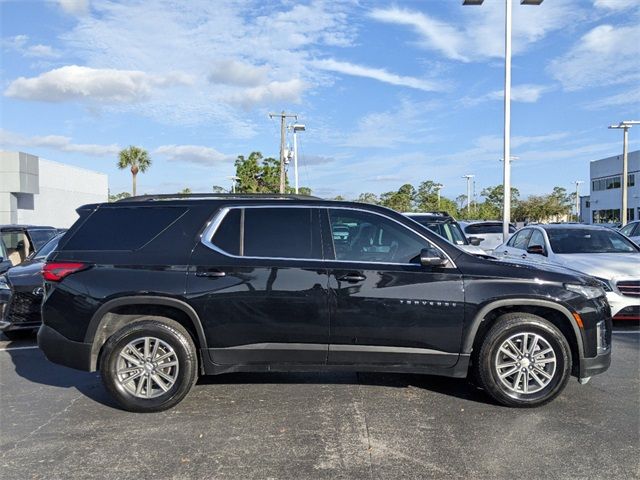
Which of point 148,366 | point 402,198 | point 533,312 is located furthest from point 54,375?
point 402,198

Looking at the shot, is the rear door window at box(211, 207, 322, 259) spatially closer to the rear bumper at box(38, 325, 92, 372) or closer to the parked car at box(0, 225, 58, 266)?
the rear bumper at box(38, 325, 92, 372)

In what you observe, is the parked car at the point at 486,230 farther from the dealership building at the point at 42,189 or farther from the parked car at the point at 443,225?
the dealership building at the point at 42,189

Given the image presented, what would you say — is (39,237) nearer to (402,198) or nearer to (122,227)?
(122,227)

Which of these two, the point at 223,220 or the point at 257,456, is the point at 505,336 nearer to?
the point at 257,456

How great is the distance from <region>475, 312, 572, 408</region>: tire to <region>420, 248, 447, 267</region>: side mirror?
0.75m

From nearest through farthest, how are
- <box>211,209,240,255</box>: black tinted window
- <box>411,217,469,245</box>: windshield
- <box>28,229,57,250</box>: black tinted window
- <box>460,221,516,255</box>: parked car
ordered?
<box>211,209,240,255</box>: black tinted window → <box>28,229,57,250</box>: black tinted window → <box>411,217,469,245</box>: windshield → <box>460,221,516,255</box>: parked car

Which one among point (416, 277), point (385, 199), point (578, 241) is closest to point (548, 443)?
point (416, 277)

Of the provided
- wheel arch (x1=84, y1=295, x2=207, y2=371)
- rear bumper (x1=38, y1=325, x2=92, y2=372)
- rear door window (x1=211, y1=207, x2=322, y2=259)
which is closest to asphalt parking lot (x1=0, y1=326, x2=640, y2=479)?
rear bumper (x1=38, y1=325, x2=92, y2=372)

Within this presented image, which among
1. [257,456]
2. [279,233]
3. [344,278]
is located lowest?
[257,456]

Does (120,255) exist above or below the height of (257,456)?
above

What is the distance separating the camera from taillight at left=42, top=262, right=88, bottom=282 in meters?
4.78

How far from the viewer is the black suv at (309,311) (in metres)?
4.62

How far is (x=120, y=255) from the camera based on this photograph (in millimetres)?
4805

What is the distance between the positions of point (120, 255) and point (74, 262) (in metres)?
0.42
